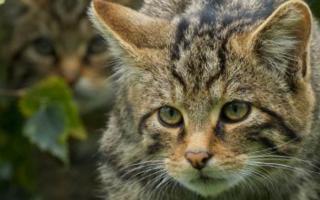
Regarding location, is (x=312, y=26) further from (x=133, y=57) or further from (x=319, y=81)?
(x=133, y=57)

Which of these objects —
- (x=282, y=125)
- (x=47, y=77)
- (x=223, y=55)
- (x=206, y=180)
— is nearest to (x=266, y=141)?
(x=282, y=125)

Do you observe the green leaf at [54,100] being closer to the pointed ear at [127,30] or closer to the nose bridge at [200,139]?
the pointed ear at [127,30]

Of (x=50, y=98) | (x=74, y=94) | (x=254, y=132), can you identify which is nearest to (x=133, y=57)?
(x=254, y=132)

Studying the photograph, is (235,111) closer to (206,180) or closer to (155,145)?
(206,180)

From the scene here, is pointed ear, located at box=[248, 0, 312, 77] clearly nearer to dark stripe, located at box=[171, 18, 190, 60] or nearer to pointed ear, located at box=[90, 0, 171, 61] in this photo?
dark stripe, located at box=[171, 18, 190, 60]

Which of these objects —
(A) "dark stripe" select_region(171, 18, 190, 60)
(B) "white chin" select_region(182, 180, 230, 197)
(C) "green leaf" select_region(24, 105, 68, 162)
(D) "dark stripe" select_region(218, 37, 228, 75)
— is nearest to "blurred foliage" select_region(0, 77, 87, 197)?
(C) "green leaf" select_region(24, 105, 68, 162)
